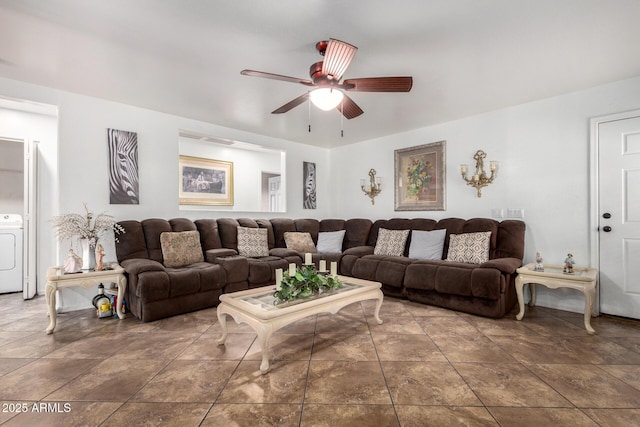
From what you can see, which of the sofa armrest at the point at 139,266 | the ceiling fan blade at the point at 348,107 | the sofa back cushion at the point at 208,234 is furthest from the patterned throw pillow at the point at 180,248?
the ceiling fan blade at the point at 348,107

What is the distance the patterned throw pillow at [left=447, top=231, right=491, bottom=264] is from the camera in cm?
356

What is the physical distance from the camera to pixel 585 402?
5.62 ft

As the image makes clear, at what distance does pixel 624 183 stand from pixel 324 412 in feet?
12.1

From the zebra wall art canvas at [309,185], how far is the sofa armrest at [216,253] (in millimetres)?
2081

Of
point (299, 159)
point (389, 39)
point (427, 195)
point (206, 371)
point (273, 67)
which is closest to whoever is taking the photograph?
point (206, 371)

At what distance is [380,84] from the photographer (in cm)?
230

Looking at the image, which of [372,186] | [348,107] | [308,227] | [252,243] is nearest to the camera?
[348,107]

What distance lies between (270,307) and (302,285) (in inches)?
14.1

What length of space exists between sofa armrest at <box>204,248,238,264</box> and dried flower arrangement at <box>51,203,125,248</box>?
38.3 inches

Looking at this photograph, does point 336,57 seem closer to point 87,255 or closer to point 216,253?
point 216,253

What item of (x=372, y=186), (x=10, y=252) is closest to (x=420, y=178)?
(x=372, y=186)

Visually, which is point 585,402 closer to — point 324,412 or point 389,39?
point 324,412

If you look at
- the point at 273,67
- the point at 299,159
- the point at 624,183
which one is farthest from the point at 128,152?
the point at 624,183

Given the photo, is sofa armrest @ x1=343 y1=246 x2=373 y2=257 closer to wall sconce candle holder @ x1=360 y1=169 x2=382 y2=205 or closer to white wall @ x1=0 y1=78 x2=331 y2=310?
wall sconce candle holder @ x1=360 y1=169 x2=382 y2=205
